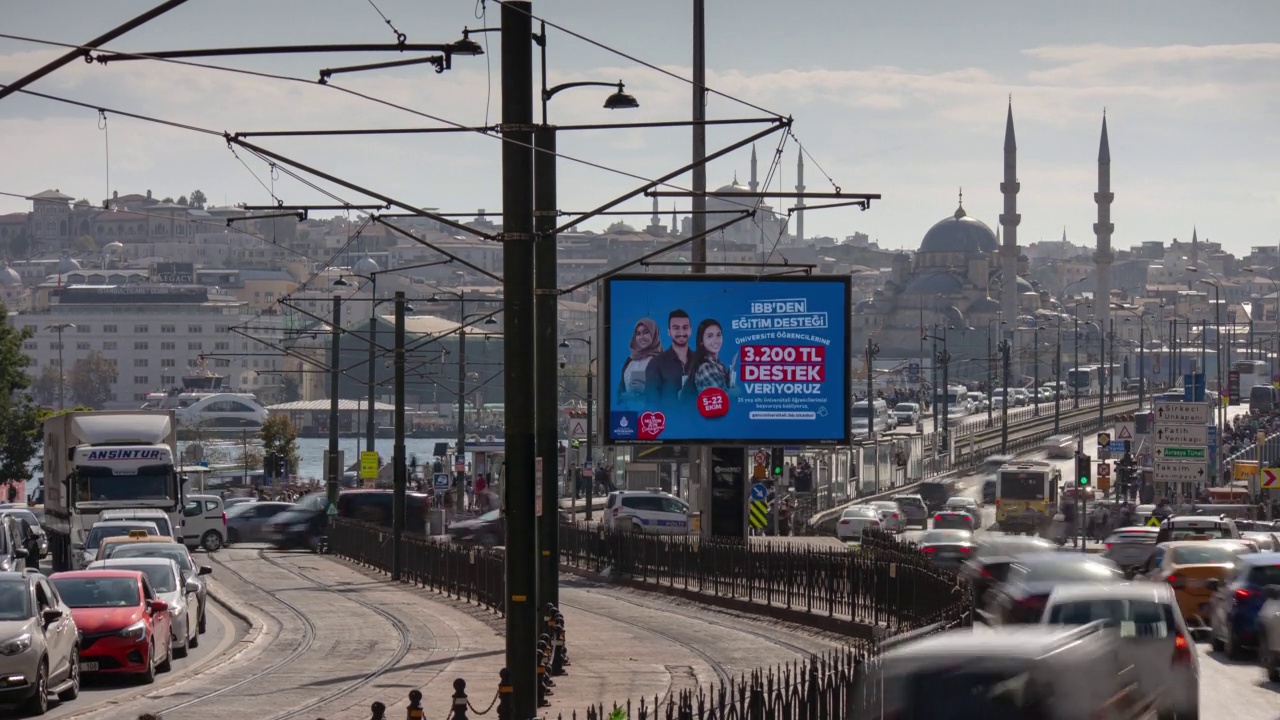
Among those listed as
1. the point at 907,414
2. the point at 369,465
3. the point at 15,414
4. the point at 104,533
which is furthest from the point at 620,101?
the point at 907,414

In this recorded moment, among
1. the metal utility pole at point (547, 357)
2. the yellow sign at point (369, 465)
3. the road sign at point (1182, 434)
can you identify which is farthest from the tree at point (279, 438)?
the metal utility pole at point (547, 357)

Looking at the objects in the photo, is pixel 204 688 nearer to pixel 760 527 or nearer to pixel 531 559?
pixel 531 559

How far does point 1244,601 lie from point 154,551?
49.2ft

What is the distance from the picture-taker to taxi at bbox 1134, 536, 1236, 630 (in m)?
25.2

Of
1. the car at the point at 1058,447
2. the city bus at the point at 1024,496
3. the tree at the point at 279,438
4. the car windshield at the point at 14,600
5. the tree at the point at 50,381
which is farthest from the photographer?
the tree at the point at 50,381

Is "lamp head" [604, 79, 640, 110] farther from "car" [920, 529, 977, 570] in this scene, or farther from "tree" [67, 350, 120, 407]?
"tree" [67, 350, 120, 407]

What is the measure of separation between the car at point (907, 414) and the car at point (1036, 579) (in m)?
99.7

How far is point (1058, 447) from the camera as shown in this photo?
101 metres

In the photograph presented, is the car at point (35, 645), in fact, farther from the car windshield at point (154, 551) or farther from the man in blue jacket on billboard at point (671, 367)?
the man in blue jacket on billboard at point (671, 367)

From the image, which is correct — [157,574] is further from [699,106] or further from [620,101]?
[699,106]

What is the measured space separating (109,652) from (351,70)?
23.8 feet

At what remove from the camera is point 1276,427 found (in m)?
102

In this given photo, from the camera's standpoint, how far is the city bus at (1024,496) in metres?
67.4

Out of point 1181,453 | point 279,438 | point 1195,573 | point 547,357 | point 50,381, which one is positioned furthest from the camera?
point 50,381
